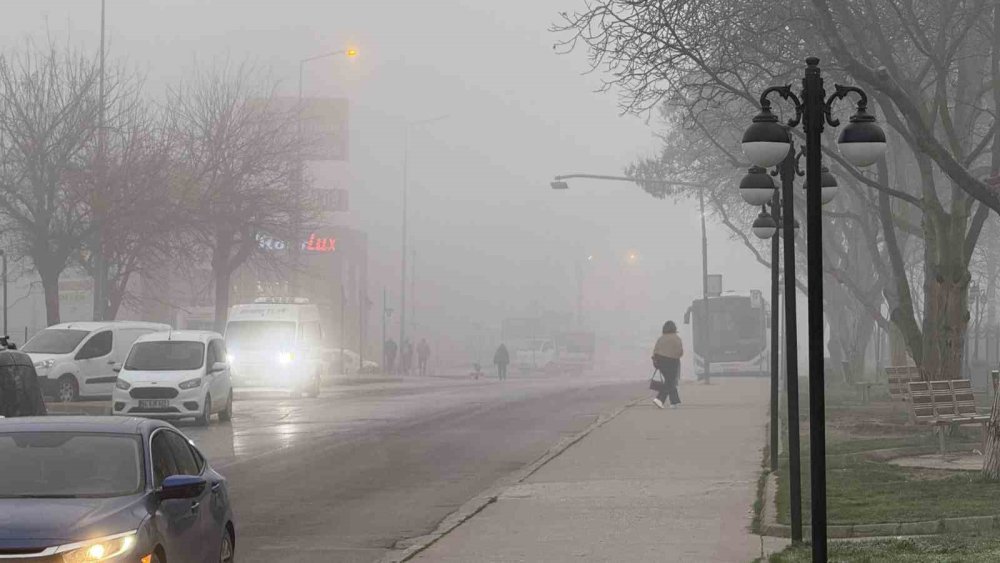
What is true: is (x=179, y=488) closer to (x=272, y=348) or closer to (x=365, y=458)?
(x=365, y=458)

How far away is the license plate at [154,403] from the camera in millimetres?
30812

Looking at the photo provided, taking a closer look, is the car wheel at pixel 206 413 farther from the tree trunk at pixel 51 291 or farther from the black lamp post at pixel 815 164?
the black lamp post at pixel 815 164

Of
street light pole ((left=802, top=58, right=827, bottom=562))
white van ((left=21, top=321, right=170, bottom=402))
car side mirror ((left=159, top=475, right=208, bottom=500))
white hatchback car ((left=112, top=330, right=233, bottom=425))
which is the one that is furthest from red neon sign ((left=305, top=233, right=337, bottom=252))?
car side mirror ((left=159, top=475, right=208, bottom=500))

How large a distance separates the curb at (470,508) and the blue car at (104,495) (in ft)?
8.72

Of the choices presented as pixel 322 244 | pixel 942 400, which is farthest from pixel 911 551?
pixel 322 244

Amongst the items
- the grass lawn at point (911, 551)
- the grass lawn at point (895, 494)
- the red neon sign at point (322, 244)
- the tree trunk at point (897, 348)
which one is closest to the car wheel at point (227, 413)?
the grass lawn at point (895, 494)

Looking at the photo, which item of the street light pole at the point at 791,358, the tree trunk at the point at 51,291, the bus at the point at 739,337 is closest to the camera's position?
the street light pole at the point at 791,358

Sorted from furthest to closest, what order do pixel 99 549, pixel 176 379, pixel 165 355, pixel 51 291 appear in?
pixel 51 291
pixel 165 355
pixel 176 379
pixel 99 549

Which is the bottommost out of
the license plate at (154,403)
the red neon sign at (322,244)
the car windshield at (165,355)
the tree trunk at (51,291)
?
the license plate at (154,403)

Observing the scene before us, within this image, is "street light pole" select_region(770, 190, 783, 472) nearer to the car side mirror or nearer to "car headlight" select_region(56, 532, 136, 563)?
the car side mirror

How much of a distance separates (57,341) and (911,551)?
28.6 metres

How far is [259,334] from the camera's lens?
45.0 m

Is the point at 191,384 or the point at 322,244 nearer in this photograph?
the point at 191,384

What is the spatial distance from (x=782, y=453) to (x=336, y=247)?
284 feet
